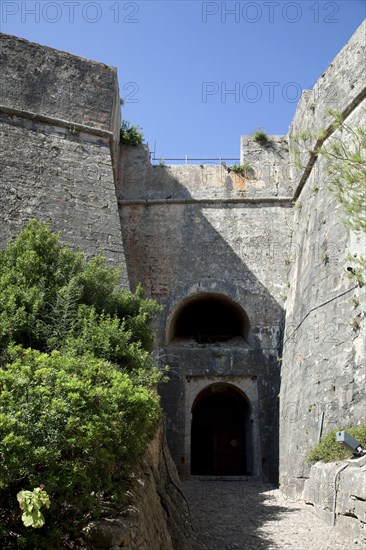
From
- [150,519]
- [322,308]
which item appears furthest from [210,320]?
[150,519]

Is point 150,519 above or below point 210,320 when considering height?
below

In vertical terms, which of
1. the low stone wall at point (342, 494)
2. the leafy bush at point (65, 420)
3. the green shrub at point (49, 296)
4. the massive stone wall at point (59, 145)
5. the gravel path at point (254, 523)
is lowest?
the gravel path at point (254, 523)

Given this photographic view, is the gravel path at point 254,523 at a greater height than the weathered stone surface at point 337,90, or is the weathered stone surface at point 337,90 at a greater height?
the weathered stone surface at point 337,90

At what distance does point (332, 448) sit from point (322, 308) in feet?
9.89

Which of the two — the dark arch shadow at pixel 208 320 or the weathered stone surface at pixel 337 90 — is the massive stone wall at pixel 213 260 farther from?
the weathered stone surface at pixel 337 90

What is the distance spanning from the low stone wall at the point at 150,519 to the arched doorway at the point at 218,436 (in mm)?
7777

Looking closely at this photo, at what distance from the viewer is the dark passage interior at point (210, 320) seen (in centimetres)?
1298

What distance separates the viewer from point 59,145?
10.9 m

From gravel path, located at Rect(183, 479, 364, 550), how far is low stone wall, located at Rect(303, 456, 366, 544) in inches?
5.4

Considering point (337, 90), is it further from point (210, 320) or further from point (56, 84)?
point (210, 320)

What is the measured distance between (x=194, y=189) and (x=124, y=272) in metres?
5.27

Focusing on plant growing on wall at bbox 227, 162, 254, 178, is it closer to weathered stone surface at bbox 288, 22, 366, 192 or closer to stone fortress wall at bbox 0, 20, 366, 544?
stone fortress wall at bbox 0, 20, 366, 544

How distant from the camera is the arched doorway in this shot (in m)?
14.4

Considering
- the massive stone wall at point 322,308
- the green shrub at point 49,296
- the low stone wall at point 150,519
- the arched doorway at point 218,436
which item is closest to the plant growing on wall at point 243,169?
the massive stone wall at point 322,308
